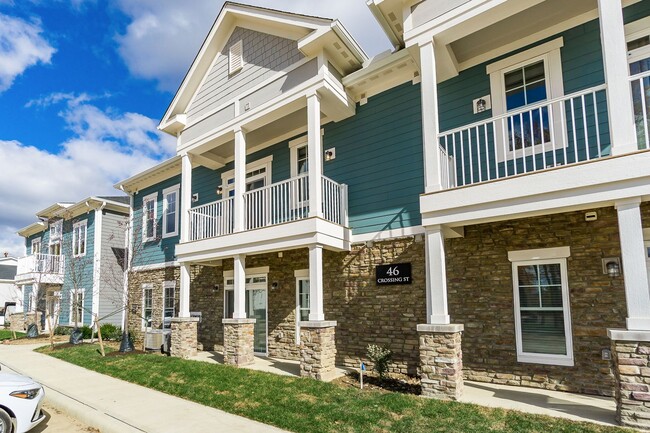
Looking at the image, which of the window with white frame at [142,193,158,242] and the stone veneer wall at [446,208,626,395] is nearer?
the stone veneer wall at [446,208,626,395]

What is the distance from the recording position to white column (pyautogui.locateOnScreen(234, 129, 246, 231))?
454 inches

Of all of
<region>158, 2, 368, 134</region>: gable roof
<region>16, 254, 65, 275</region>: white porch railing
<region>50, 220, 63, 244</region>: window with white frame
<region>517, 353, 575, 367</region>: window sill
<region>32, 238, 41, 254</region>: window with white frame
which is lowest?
<region>517, 353, 575, 367</region>: window sill

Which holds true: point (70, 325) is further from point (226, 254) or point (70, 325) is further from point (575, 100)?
point (575, 100)

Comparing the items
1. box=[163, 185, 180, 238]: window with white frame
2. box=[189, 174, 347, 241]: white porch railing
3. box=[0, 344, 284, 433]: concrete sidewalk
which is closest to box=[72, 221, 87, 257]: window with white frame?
box=[163, 185, 180, 238]: window with white frame

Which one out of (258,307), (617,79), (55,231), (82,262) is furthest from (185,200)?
(55,231)

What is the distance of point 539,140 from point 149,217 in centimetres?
1595

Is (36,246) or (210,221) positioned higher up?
(36,246)

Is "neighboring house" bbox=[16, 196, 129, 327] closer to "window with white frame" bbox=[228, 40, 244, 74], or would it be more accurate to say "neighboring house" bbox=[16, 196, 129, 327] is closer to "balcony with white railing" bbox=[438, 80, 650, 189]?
"window with white frame" bbox=[228, 40, 244, 74]

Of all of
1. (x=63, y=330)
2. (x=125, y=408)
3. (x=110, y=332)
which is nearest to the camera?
(x=125, y=408)

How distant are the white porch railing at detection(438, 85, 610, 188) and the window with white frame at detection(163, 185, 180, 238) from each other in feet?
39.5

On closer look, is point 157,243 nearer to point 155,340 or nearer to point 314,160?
point 155,340

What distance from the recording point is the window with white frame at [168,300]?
53.8ft

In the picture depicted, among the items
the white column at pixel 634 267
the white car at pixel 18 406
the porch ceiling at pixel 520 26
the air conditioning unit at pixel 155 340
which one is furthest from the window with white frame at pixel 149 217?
the white column at pixel 634 267

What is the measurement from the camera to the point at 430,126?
26.2 ft
